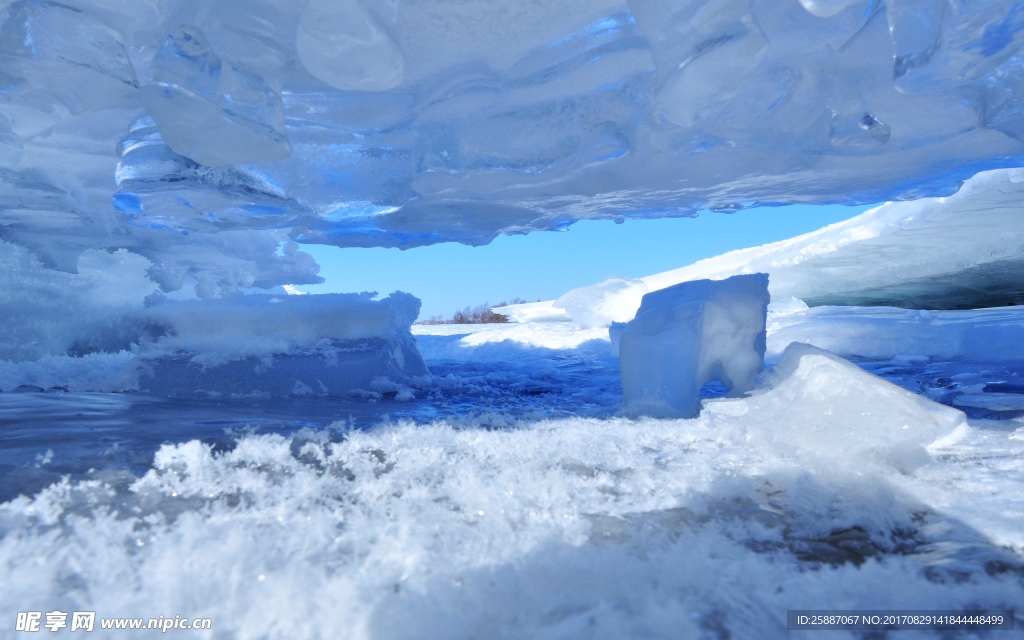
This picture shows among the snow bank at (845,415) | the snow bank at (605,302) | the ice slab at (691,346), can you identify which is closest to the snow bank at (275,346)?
the ice slab at (691,346)

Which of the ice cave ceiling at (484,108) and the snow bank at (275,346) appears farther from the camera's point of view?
the snow bank at (275,346)

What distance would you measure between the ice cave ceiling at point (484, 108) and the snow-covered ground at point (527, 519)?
1.34m

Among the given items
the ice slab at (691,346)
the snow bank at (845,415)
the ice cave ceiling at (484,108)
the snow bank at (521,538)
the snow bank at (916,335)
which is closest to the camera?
the snow bank at (521,538)

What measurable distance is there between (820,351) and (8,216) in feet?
21.9

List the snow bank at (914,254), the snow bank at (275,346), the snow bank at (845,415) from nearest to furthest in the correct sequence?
the snow bank at (845,415) → the snow bank at (275,346) → the snow bank at (914,254)

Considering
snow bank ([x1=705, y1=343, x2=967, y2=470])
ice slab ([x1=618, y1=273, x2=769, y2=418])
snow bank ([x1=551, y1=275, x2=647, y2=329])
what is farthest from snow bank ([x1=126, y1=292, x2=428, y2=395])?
snow bank ([x1=551, y1=275, x2=647, y2=329])

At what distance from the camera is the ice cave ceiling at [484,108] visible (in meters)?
1.89

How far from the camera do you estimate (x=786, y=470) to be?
5.13 feet

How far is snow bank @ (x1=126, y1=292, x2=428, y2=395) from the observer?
149 inches

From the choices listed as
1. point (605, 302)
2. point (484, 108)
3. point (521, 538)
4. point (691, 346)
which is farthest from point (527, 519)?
point (605, 302)

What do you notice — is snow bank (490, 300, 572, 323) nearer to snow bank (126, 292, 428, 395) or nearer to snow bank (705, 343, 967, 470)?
snow bank (126, 292, 428, 395)

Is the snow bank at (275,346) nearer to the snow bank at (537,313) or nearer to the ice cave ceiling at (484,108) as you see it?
the ice cave ceiling at (484,108)

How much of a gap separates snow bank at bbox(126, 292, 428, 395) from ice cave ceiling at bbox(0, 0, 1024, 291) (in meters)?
0.72

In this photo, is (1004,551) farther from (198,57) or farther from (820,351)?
(198,57)
